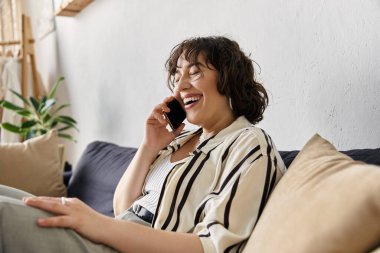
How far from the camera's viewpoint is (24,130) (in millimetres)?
2963

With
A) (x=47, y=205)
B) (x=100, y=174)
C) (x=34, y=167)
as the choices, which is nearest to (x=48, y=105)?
(x=34, y=167)

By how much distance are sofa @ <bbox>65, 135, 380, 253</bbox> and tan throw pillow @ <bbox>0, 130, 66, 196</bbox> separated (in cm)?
158

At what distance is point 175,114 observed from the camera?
130 centimetres

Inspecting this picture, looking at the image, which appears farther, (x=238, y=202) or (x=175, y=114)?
(x=175, y=114)

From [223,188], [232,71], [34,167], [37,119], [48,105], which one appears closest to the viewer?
[223,188]

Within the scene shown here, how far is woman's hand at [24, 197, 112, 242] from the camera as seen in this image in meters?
0.77

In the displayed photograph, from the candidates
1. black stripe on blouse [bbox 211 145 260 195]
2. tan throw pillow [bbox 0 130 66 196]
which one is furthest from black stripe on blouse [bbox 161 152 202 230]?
tan throw pillow [bbox 0 130 66 196]

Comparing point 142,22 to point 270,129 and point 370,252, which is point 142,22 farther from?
point 370,252

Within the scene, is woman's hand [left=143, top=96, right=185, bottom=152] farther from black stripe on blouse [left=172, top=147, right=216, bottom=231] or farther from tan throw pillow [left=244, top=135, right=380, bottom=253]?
tan throw pillow [left=244, top=135, right=380, bottom=253]

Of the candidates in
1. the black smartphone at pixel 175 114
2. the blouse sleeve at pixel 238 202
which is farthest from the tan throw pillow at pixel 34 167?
the blouse sleeve at pixel 238 202

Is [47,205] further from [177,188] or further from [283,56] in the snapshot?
[283,56]

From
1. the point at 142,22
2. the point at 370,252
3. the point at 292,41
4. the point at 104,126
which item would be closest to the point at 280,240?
the point at 370,252

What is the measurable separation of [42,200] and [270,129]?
840mm

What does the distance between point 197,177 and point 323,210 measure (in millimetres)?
415
